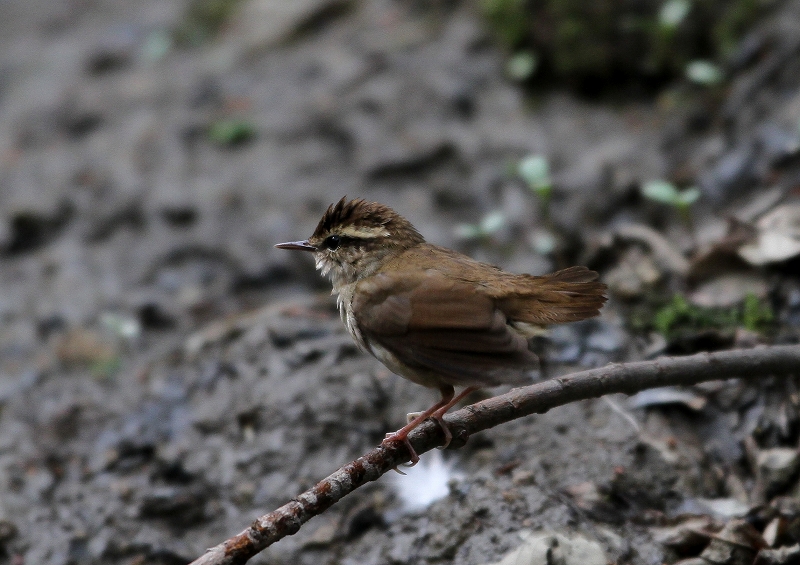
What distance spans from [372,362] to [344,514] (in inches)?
43.5

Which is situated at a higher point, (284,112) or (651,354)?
(284,112)

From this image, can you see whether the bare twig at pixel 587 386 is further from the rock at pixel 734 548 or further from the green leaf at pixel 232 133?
the green leaf at pixel 232 133

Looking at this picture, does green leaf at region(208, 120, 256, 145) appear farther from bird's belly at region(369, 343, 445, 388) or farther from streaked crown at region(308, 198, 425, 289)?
bird's belly at region(369, 343, 445, 388)

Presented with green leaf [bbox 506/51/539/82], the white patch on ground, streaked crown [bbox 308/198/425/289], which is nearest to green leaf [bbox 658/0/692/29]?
green leaf [bbox 506/51/539/82]

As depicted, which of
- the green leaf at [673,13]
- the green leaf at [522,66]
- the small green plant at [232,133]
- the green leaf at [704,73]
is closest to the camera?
the green leaf at [704,73]

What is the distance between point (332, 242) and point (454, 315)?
3.39 feet

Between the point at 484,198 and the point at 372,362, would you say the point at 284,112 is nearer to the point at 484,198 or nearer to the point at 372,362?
the point at 484,198

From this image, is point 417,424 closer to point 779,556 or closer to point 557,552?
point 557,552

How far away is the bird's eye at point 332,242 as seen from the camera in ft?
14.5

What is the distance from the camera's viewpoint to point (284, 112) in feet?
25.6

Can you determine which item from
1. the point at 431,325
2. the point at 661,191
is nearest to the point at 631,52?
the point at 661,191

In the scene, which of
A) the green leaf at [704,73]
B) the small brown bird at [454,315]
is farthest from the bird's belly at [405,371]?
the green leaf at [704,73]

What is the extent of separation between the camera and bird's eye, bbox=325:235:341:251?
4434mm

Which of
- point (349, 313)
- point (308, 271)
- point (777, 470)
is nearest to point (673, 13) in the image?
point (308, 271)
